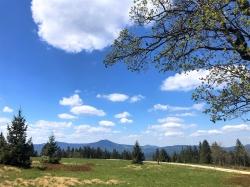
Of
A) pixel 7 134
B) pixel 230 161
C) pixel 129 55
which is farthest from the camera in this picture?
pixel 230 161

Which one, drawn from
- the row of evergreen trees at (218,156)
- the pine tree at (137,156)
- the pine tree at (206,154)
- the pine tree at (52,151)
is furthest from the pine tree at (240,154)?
the pine tree at (52,151)

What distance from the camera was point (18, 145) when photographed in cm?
Answer: 5125

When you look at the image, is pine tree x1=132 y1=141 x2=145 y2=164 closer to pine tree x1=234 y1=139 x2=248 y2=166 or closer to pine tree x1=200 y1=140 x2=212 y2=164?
pine tree x1=234 y1=139 x2=248 y2=166

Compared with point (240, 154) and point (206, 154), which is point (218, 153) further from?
point (240, 154)

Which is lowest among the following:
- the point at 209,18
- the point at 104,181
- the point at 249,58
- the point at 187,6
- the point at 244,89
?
the point at 104,181

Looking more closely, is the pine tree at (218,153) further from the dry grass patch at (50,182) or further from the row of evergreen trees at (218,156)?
the dry grass patch at (50,182)

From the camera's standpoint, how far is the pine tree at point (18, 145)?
5044 centimetres

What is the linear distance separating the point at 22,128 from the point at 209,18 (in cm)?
4732

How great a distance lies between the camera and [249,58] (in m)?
10.3

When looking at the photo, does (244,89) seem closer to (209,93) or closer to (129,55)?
(209,93)

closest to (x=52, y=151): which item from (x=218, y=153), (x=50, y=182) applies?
(x=50, y=182)

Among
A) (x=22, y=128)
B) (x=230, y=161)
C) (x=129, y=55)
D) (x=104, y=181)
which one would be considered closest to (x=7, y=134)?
(x=22, y=128)

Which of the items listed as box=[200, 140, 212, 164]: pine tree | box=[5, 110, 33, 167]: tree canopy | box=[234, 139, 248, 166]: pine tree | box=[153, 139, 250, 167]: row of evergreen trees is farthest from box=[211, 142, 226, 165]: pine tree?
box=[5, 110, 33, 167]: tree canopy

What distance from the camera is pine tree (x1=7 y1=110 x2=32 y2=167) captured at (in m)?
50.4
